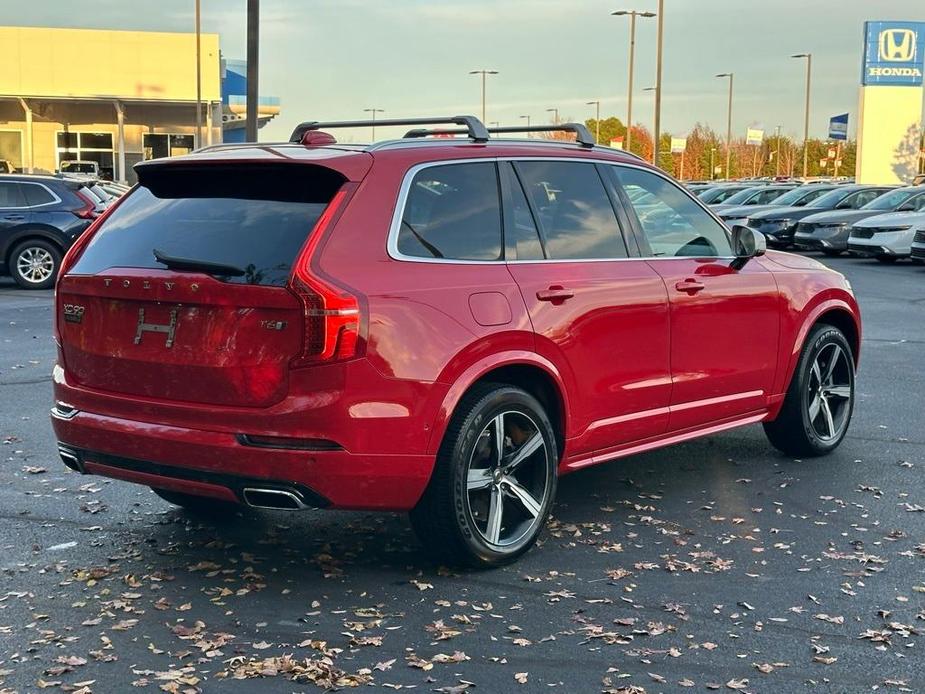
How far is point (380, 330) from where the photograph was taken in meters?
5.05

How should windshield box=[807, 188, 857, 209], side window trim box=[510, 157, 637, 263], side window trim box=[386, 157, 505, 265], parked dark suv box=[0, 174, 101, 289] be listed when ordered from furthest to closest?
windshield box=[807, 188, 857, 209], parked dark suv box=[0, 174, 101, 289], side window trim box=[510, 157, 637, 263], side window trim box=[386, 157, 505, 265]

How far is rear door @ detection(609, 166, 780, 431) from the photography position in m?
6.58

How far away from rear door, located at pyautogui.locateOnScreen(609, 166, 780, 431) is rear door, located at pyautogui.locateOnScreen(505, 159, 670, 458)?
0.50 feet

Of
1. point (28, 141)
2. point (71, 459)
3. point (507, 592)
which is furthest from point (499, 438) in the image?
point (28, 141)

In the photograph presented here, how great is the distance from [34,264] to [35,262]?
0.11 feet

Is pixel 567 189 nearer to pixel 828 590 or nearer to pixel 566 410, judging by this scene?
pixel 566 410

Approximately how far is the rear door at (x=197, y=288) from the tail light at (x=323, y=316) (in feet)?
0.14

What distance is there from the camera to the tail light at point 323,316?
4930 mm

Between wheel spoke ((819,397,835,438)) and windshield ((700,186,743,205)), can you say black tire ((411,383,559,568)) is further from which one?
windshield ((700,186,743,205))

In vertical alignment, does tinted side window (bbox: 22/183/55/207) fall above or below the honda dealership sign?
below

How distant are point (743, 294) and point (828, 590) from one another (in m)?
2.12

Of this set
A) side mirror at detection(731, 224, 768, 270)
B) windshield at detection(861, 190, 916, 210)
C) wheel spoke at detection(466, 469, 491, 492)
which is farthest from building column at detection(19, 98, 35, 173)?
wheel spoke at detection(466, 469, 491, 492)

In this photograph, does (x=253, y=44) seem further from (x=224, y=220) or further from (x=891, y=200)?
(x=224, y=220)

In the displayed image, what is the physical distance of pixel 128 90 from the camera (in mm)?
53375
